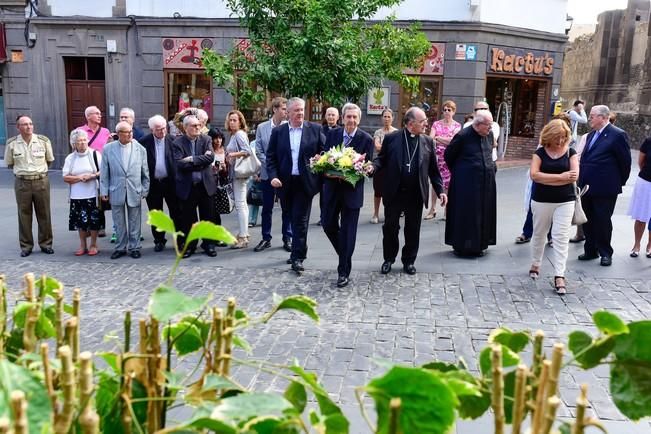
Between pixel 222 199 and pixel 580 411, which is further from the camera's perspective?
pixel 222 199

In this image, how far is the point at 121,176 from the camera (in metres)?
7.71

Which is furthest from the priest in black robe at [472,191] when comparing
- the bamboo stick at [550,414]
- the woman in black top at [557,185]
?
the bamboo stick at [550,414]

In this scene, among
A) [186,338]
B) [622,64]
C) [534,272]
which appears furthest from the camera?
[622,64]

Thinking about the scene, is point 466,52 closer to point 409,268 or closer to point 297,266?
point 409,268

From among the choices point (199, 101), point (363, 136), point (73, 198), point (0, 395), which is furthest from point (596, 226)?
point (199, 101)

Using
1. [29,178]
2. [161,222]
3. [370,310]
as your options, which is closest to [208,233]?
[161,222]

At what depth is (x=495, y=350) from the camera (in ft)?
3.43

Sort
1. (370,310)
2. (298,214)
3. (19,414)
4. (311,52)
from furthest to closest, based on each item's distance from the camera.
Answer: (311,52), (298,214), (370,310), (19,414)

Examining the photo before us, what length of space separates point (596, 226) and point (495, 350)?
7134 mm

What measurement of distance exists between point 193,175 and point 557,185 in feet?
14.3

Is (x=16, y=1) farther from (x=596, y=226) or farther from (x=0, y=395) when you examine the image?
(x=0, y=395)

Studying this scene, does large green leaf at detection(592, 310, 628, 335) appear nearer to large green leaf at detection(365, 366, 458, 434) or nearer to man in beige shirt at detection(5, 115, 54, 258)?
large green leaf at detection(365, 366, 458, 434)

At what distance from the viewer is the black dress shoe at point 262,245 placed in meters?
8.19

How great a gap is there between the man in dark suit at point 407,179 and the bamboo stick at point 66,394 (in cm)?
618
